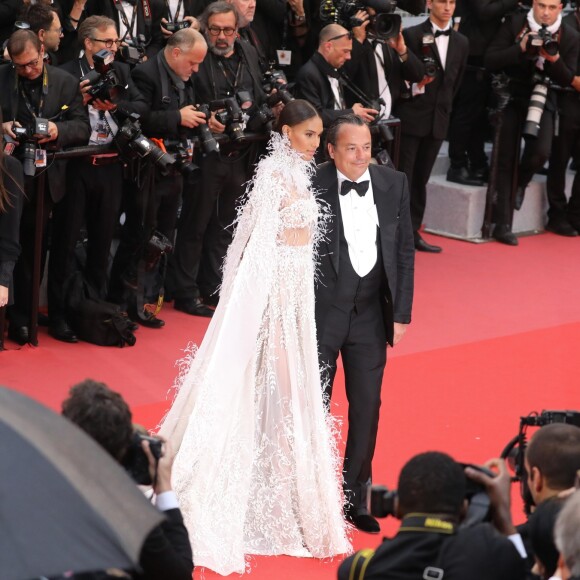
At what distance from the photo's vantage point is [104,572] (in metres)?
2.77

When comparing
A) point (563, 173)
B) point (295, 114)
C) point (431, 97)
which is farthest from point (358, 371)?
point (563, 173)

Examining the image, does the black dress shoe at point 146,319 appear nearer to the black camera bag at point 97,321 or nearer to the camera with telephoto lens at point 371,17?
the black camera bag at point 97,321

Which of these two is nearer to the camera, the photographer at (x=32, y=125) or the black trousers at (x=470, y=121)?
the photographer at (x=32, y=125)

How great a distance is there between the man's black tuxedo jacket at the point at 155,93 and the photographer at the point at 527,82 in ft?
11.0

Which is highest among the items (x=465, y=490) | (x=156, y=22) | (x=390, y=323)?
(x=156, y=22)

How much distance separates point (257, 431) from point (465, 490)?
237cm

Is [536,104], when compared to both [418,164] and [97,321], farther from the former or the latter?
[97,321]

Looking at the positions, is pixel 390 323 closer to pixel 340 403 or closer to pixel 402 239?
pixel 402 239

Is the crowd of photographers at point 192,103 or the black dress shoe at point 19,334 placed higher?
the crowd of photographers at point 192,103

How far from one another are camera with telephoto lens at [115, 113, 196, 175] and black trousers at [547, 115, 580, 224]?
170 inches

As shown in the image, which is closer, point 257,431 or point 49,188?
point 257,431

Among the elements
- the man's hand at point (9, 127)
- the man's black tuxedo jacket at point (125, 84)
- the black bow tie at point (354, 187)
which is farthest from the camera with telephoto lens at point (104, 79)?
the black bow tie at point (354, 187)

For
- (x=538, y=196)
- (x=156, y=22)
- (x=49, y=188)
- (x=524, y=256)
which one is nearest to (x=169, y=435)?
(x=49, y=188)

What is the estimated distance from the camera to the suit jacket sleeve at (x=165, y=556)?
9.69 feet
